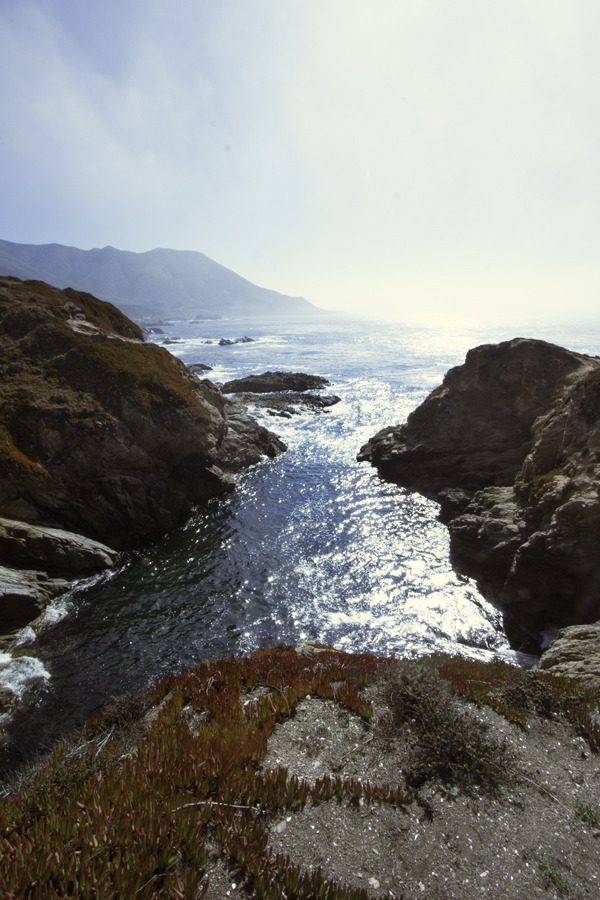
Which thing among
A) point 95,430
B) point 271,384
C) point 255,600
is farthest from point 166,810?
point 271,384

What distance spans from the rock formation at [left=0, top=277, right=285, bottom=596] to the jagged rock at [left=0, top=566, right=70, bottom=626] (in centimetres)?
288

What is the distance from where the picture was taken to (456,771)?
19.2ft

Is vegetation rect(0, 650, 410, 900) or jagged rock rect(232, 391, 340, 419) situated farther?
jagged rock rect(232, 391, 340, 419)

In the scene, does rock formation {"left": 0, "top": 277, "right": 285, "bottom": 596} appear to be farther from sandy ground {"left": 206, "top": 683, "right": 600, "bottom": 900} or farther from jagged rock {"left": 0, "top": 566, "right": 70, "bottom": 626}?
sandy ground {"left": 206, "top": 683, "right": 600, "bottom": 900}

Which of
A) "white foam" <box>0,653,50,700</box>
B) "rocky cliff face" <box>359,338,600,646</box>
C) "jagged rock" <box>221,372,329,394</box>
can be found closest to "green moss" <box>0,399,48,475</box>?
"white foam" <box>0,653,50,700</box>

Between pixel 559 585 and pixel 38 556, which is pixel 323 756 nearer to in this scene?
pixel 559 585

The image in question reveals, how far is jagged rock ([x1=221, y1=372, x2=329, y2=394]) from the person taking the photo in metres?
57.6

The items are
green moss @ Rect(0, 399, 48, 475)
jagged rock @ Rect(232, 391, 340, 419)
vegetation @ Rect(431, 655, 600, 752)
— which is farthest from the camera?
jagged rock @ Rect(232, 391, 340, 419)

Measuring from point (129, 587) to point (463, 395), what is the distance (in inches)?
965

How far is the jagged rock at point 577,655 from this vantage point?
9353 millimetres

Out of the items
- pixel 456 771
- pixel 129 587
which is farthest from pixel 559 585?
pixel 129 587

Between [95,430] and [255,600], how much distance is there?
12.3 meters

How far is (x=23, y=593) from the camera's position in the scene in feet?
47.1

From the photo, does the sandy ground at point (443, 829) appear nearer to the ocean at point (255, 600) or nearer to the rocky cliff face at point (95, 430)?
the ocean at point (255, 600)
